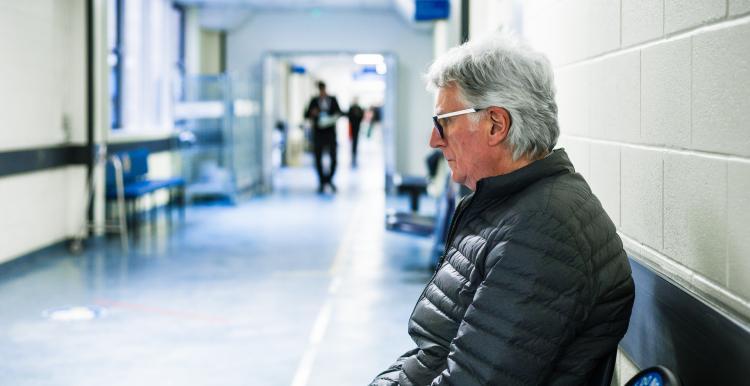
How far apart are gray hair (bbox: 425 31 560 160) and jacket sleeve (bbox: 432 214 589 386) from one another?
28 centimetres

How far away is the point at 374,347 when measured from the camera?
455cm

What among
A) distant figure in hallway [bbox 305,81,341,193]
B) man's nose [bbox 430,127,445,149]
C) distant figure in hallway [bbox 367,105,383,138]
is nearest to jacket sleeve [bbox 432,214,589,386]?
man's nose [bbox 430,127,445,149]

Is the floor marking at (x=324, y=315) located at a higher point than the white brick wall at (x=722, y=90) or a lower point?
lower

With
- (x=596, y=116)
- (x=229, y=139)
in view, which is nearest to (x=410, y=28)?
(x=229, y=139)

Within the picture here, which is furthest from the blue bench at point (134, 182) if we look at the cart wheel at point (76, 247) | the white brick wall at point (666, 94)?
the white brick wall at point (666, 94)

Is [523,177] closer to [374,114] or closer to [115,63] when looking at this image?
[115,63]

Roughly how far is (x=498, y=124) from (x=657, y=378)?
0.61 metres

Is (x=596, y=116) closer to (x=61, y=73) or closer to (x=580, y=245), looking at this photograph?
(x=580, y=245)

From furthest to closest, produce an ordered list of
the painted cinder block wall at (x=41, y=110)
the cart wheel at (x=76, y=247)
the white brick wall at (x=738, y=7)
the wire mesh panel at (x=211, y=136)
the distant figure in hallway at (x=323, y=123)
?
the distant figure in hallway at (x=323, y=123) → the wire mesh panel at (x=211, y=136) → the cart wheel at (x=76, y=247) → the painted cinder block wall at (x=41, y=110) → the white brick wall at (x=738, y=7)

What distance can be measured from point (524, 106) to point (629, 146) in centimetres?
53

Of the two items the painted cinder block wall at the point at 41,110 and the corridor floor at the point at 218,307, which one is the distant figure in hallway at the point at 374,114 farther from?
the painted cinder block wall at the point at 41,110

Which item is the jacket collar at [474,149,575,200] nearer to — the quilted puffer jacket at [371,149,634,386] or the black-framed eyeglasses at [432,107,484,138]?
the quilted puffer jacket at [371,149,634,386]

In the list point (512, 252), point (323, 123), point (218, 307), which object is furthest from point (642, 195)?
point (323, 123)

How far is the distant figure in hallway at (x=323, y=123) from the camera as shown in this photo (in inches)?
559
